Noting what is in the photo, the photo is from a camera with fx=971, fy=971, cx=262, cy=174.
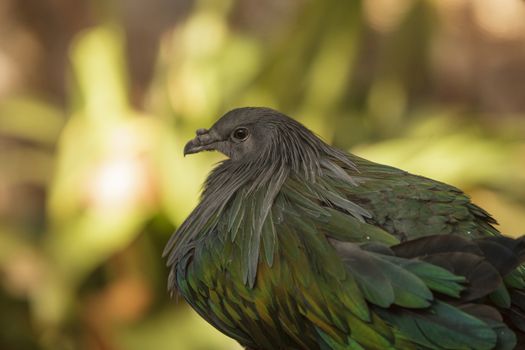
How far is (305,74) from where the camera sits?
5.23 metres

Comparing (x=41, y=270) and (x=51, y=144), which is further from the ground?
(x=51, y=144)

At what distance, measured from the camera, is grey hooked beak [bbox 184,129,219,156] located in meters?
2.38

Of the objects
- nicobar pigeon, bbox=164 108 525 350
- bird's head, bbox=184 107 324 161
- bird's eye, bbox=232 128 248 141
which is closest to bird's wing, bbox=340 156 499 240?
nicobar pigeon, bbox=164 108 525 350

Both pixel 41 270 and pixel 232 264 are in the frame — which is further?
pixel 41 270

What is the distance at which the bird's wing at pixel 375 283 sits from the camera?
179cm

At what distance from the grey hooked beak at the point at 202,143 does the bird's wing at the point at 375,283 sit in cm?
38

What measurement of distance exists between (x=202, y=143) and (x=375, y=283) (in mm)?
712

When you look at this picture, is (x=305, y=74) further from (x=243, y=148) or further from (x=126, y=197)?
(x=243, y=148)

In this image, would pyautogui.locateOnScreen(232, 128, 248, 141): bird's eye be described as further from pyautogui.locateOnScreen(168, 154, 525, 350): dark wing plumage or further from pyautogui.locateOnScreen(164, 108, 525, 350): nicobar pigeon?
pyautogui.locateOnScreen(168, 154, 525, 350): dark wing plumage

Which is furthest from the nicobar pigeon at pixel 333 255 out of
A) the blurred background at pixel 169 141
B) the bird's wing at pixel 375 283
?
the blurred background at pixel 169 141

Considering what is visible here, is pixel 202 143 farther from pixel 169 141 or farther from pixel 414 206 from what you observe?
pixel 169 141

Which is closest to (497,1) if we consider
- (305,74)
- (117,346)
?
(305,74)

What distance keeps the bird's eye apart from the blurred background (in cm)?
223

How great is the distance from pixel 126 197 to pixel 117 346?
0.76 m
